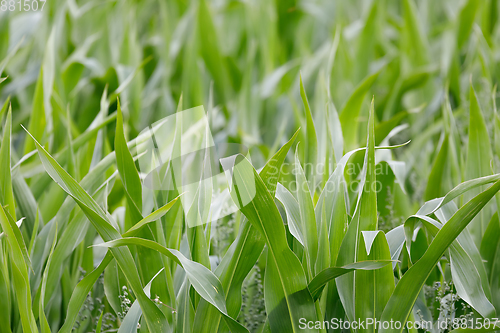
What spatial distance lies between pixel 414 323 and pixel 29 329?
0.50 meters

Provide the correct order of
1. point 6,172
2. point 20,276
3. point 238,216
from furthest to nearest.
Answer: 1. point 238,216
2. point 6,172
3. point 20,276

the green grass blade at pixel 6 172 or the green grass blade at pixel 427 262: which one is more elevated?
the green grass blade at pixel 6 172

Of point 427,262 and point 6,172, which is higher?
Result: point 6,172

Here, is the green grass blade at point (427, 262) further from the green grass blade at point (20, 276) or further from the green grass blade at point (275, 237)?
the green grass blade at point (20, 276)

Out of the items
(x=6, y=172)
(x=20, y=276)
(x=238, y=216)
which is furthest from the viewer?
(x=238, y=216)

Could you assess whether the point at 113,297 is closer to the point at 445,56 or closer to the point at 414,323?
the point at 414,323

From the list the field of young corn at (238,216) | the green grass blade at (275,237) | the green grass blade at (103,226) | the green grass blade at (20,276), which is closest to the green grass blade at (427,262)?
the field of young corn at (238,216)

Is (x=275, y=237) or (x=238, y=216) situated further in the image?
(x=238, y=216)

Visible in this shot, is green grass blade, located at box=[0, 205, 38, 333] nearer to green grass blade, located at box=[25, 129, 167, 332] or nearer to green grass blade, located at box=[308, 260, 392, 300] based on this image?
green grass blade, located at box=[25, 129, 167, 332]

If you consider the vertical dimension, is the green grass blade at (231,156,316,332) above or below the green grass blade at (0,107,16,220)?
below

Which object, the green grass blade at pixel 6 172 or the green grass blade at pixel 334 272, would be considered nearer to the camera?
the green grass blade at pixel 334 272

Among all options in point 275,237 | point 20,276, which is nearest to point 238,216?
point 275,237

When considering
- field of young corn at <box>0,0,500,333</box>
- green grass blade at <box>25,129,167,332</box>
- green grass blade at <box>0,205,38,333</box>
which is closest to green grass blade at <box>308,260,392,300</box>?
field of young corn at <box>0,0,500,333</box>

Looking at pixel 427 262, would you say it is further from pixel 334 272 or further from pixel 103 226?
pixel 103 226
